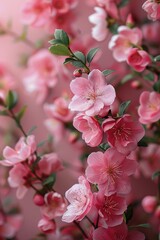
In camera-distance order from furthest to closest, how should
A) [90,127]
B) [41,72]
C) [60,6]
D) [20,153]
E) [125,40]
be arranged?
1. [41,72]
2. [60,6]
3. [125,40]
4. [20,153]
5. [90,127]

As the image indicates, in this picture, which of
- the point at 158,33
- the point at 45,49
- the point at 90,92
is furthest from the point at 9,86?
the point at 90,92

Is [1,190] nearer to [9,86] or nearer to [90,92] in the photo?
[9,86]

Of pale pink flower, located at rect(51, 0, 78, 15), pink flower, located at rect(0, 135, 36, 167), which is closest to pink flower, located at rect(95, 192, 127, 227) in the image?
pink flower, located at rect(0, 135, 36, 167)

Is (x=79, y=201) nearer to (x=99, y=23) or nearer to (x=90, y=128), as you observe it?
(x=90, y=128)

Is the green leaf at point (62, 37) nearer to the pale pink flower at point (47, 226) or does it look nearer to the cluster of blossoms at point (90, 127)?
the cluster of blossoms at point (90, 127)

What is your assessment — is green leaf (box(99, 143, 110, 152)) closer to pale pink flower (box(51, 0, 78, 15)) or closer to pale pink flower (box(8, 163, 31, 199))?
pale pink flower (box(8, 163, 31, 199))

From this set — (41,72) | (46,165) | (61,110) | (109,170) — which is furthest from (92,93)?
(41,72)

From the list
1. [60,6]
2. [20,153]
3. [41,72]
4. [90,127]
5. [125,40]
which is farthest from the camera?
[41,72]

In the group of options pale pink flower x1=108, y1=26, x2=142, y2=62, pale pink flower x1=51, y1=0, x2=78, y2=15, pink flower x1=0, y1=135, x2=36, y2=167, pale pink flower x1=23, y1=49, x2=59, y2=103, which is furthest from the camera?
pale pink flower x1=23, y1=49, x2=59, y2=103
